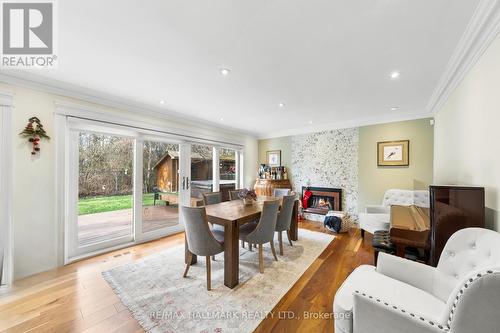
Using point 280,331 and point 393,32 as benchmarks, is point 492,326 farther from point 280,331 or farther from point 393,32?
point 393,32

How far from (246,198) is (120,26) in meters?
2.47

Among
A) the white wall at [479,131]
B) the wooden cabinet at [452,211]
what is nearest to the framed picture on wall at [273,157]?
the white wall at [479,131]

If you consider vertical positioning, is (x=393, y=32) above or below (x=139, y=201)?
above

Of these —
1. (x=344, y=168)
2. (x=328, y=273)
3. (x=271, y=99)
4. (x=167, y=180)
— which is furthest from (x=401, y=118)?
(x=167, y=180)

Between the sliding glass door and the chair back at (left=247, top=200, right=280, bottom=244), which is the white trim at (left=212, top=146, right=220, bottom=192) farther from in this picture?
the chair back at (left=247, top=200, right=280, bottom=244)

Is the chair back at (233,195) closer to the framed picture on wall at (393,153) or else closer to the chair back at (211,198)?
the chair back at (211,198)

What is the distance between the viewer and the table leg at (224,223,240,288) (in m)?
2.11

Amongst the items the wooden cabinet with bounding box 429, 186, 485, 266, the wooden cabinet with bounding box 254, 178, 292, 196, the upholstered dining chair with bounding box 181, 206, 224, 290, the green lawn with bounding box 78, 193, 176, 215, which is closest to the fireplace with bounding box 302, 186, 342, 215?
the wooden cabinet with bounding box 254, 178, 292, 196

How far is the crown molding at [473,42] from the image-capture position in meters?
1.31

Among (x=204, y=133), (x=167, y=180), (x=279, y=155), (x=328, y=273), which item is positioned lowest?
(x=328, y=273)

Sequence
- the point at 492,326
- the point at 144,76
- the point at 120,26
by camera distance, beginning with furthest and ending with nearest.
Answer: the point at 144,76
the point at 120,26
the point at 492,326

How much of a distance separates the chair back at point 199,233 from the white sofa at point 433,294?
1318 mm

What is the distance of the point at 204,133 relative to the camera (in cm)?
451

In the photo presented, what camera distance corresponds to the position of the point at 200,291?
2.05 meters
